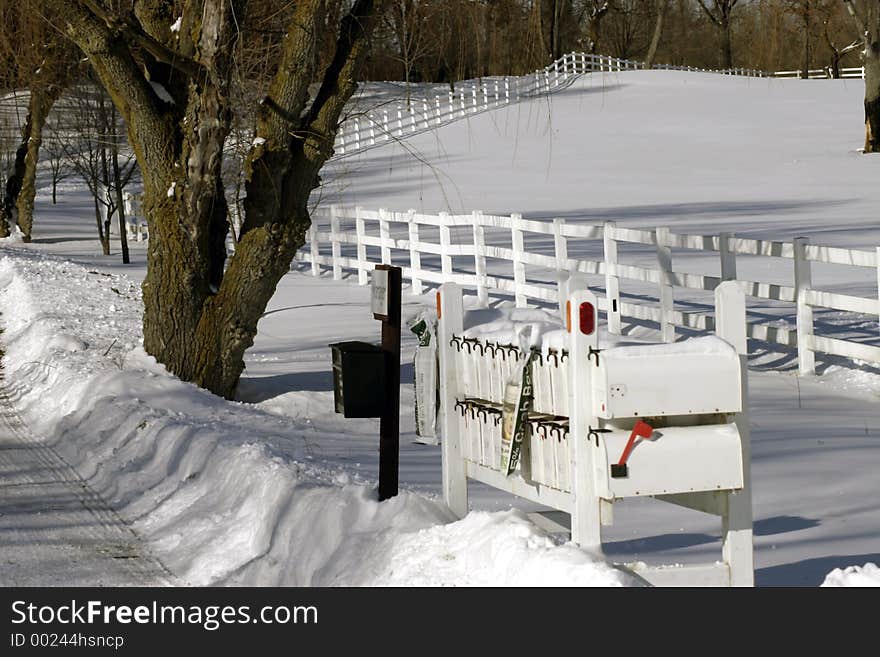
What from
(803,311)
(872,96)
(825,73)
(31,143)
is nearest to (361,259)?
(803,311)

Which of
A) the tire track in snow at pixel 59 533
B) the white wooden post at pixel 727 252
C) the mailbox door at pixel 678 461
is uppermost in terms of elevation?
the white wooden post at pixel 727 252

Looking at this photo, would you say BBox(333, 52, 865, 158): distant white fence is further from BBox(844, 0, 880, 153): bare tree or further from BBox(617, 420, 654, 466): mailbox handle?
BBox(844, 0, 880, 153): bare tree

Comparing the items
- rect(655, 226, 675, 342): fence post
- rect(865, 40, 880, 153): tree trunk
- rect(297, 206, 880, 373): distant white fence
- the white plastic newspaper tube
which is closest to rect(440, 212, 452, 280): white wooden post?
rect(297, 206, 880, 373): distant white fence

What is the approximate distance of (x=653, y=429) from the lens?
17.4 ft

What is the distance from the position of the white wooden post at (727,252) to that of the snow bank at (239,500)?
16.4 feet

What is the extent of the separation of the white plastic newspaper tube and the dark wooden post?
5.02 feet

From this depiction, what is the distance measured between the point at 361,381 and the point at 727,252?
7.22m

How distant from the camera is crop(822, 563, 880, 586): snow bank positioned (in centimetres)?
465

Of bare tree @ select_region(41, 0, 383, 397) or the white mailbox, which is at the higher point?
bare tree @ select_region(41, 0, 383, 397)

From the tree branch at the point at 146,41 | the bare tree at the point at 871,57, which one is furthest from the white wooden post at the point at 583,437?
the bare tree at the point at 871,57

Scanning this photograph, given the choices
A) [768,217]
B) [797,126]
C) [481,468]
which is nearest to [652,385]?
[481,468]

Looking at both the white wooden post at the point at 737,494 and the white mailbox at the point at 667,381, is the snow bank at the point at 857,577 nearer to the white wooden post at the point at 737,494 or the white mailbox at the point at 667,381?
the white wooden post at the point at 737,494

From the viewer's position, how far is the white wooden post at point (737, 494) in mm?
5453
